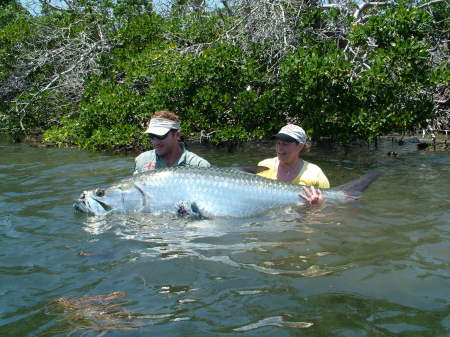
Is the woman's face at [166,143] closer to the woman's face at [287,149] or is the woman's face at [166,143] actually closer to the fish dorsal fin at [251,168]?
the fish dorsal fin at [251,168]

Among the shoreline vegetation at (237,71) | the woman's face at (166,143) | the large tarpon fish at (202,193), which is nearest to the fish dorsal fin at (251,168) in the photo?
the large tarpon fish at (202,193)

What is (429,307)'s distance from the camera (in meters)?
3.57

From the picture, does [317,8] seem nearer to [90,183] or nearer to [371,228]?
[90,183]

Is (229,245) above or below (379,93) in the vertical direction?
below

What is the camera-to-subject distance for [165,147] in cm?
602

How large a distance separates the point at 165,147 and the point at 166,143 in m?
0.06

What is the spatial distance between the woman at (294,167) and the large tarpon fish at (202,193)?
0.55ft

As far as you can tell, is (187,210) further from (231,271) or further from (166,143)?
(231,271)

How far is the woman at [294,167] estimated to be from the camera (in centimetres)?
555

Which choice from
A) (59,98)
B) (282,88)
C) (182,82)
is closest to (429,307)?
(282,88)

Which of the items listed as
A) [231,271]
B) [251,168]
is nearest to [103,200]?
[251,168]

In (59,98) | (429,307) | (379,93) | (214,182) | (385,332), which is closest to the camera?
(385,332)

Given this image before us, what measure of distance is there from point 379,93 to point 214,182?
18.6 feet

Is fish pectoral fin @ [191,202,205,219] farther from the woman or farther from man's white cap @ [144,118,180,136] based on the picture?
the woman
